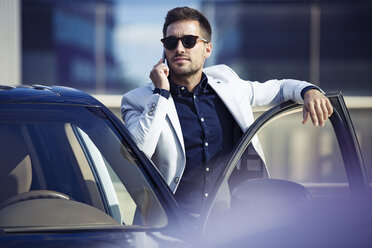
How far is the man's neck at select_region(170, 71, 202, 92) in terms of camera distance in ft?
9.45

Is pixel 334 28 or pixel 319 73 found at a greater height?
pixel 334 28

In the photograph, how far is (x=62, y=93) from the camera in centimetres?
205

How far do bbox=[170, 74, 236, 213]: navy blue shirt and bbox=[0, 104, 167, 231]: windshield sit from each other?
1.21ft

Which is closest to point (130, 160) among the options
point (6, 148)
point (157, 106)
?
point (6, 148)

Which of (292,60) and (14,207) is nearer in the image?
(14,207)

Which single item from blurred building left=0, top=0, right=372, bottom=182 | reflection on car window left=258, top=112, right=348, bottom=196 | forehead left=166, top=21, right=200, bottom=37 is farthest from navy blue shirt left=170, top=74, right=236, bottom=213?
reflection on car window left=258, top=112, right=348, bottom=196

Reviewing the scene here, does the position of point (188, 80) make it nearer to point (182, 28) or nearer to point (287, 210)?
point (182, 28)

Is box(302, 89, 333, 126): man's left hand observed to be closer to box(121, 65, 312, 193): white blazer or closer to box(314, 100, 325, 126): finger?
box(314, 100, 325, 126): finger

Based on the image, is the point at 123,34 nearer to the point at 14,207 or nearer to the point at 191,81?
the point at 191,81

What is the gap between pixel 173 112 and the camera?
2.75 metres

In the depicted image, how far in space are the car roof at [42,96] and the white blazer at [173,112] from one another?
567 millimetres

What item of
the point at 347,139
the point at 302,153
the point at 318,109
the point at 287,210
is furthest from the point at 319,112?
the point at 302,153

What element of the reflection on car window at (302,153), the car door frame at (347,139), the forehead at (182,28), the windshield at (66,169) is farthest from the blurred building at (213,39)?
the car door frame at (347,139)

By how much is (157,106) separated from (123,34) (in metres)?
4.53
